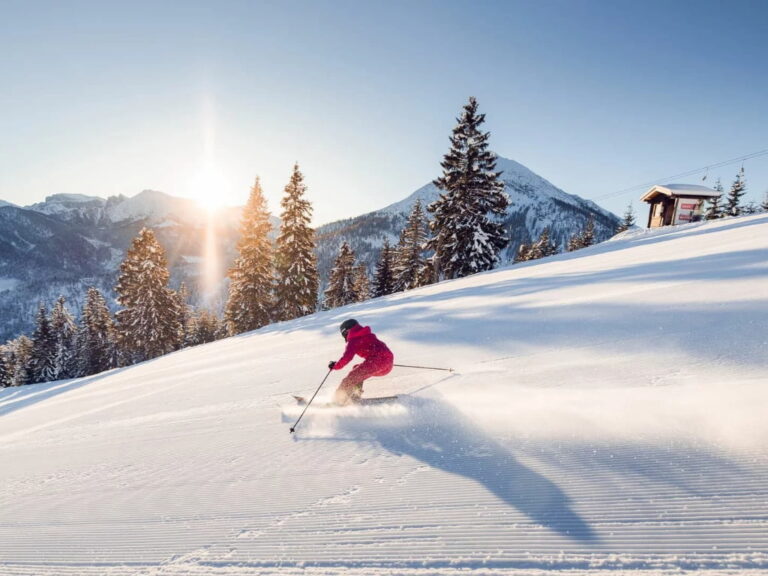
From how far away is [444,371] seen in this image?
5535 mm

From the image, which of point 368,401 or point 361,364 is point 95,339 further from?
point 368,401

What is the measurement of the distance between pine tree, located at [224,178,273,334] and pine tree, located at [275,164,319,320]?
2.98ft

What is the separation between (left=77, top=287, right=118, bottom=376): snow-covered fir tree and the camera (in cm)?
4622

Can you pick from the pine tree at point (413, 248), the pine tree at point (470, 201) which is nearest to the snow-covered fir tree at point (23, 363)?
the pine tree at point (413, 248)

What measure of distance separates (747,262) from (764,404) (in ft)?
18.6

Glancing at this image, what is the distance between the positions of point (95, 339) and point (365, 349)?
185 feet

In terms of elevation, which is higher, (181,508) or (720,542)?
(720,542)

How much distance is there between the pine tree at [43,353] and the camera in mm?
47812

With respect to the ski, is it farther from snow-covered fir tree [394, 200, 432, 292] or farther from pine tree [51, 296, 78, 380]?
pine tree [51, 296, 78, 380]

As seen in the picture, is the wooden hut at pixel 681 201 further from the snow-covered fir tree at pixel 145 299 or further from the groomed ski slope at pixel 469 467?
the snow-covered fir tree at pixel 145 299

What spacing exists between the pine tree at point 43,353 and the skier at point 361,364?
201 ft

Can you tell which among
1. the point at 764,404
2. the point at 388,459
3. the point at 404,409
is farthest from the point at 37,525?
the point at 764,404

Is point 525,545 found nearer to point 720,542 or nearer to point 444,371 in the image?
point 720,542

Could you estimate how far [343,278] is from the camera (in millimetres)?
38469
